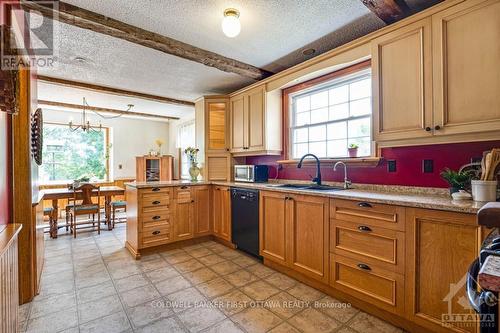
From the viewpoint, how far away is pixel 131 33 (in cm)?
231

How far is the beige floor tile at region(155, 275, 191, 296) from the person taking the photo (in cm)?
226

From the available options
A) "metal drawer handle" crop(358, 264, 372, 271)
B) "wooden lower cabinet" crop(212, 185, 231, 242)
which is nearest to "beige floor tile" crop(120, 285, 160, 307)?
"wooden lower cabinet" crop(212, 185, 231, 242)

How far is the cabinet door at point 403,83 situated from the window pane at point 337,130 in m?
0.63

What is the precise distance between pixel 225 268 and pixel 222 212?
0.95m

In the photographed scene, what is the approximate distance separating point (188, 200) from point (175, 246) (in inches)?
26.5

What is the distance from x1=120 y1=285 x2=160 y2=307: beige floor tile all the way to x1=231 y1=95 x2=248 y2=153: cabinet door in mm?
2194

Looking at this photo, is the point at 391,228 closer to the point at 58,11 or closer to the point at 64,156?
the point at 58,11

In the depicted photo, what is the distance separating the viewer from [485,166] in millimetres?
1582

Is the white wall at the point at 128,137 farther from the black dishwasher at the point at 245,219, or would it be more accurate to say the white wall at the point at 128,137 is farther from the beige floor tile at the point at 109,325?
the beige floor tile at the point at 109,325

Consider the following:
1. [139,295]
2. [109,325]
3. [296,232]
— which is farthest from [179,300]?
[296,232]

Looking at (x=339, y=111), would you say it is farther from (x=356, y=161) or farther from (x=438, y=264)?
(x=438, y=264)

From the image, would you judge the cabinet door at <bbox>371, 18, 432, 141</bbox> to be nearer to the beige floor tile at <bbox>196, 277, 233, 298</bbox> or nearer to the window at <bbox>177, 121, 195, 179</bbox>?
the beige floor tile at <bbox>196, 277, 233, 298</bbox>

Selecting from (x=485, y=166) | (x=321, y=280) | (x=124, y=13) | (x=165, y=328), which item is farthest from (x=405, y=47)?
(x=165, y=328)

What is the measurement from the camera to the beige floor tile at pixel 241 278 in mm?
2391
